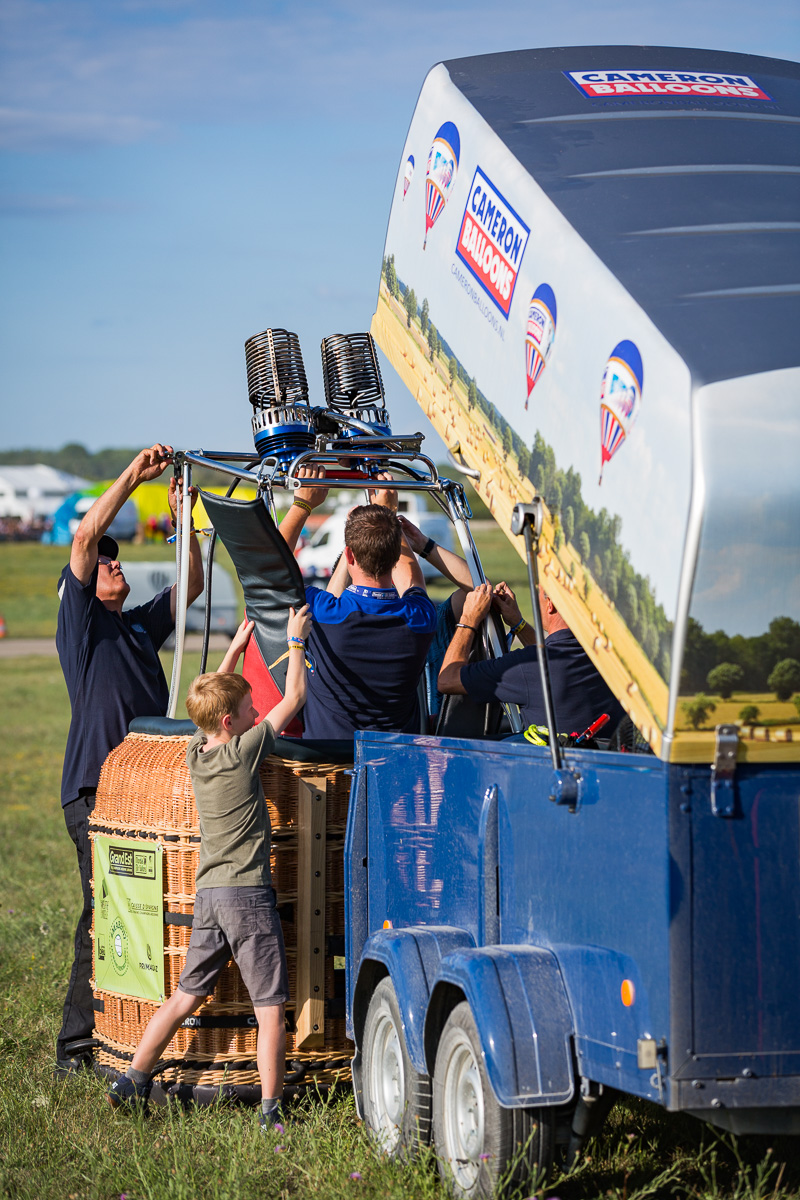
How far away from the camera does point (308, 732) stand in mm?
5766

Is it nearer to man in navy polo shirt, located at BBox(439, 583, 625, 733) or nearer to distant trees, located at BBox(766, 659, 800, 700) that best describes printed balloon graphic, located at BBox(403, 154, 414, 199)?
man in navy polo shirt, located at BBox(439, 583, 625, 733)

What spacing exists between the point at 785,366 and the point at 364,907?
8.45 feet

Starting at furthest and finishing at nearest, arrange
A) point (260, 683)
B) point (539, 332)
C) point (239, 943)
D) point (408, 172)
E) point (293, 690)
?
1. point (260, 683)
2. point (408, 172)
3. point (293, 690)
4. point (239, 943)
5. point (539, 332)

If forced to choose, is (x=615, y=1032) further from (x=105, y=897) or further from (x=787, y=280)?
(x=105, y=897)

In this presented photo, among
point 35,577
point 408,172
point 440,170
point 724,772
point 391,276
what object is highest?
point 35,577

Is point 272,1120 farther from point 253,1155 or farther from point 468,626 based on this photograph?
point 468,626

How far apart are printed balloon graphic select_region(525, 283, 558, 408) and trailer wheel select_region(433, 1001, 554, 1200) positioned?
1.93 m

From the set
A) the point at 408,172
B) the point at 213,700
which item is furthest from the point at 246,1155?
the point at 408,172

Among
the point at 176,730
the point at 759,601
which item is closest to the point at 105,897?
the point at 176,730

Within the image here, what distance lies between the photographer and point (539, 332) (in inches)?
171

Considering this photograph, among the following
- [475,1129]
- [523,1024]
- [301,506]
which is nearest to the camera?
[523,1024]

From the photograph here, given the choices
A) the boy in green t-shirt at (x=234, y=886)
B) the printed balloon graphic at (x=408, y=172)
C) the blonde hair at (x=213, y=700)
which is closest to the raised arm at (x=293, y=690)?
the boy in green t-shirt at (x=234, y=886)

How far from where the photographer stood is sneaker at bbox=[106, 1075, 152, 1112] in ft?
16.9

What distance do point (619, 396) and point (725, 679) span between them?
0.86 metres
